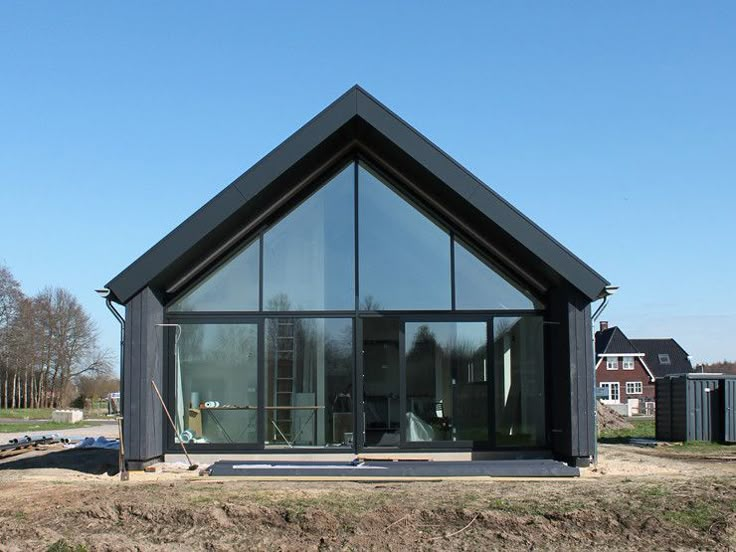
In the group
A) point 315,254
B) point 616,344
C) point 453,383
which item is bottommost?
point 453,383

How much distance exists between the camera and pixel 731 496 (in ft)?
33.6

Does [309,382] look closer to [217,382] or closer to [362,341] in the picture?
[362,341]

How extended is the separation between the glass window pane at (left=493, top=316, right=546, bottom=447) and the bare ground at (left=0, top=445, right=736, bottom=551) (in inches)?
98.4

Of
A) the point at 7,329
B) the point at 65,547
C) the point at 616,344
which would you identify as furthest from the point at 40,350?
the point at 65,547

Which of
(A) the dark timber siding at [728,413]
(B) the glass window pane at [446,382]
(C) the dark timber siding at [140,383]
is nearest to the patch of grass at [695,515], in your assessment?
(B) the glass window pane at [446,382]

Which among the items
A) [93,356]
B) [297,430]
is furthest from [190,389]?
[93,356]

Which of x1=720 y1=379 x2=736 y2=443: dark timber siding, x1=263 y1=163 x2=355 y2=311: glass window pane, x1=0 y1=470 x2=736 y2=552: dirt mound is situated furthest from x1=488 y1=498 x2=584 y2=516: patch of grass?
x1=720 y1=379 x2=736 y2=443: dark timber siding

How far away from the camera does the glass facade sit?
14.2 m

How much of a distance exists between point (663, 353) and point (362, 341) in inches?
2416

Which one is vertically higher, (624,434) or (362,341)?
(362,341)

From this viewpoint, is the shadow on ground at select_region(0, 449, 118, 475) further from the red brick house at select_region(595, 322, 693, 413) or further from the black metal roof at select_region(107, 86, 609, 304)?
the red brick house at select_region(595, 322, 693, 413)

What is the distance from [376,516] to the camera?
30.4 feet

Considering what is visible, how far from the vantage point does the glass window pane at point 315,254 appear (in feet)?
47.1

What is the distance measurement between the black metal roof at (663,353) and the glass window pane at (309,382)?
5964cm
